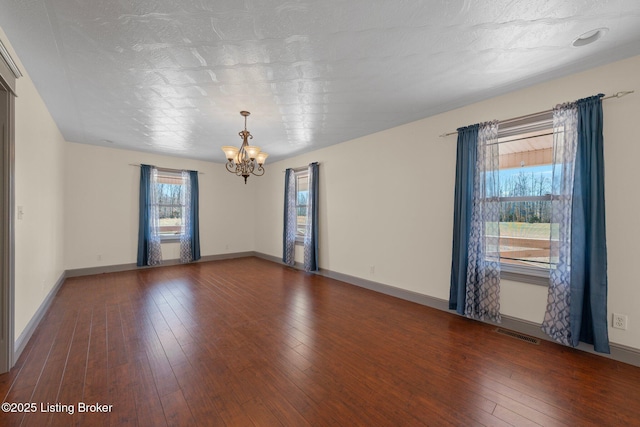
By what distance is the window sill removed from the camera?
270 cm

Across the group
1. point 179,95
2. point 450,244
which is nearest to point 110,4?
point 179,95

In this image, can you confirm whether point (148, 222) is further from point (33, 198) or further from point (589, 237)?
point (589, 237)

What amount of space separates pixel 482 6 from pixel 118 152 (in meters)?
6.69

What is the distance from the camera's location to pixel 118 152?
5559 millimetres

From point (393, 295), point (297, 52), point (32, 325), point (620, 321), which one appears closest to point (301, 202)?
point (393, 295)

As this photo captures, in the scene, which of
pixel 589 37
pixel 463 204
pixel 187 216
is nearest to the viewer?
pixel 589 37

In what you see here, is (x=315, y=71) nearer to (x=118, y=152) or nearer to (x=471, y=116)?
(x=471, y=116)

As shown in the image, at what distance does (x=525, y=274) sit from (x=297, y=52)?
10.7 ft

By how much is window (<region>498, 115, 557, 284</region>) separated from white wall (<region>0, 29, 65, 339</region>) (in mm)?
4843

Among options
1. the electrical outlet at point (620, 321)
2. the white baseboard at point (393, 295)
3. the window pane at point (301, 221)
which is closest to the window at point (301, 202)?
the window pane at point (301, 221)

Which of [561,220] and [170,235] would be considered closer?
[561,220]

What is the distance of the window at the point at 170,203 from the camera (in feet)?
20.4

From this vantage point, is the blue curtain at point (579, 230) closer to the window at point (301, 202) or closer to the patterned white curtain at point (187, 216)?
the window at point (301, 202)

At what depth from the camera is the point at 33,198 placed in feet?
9.32
